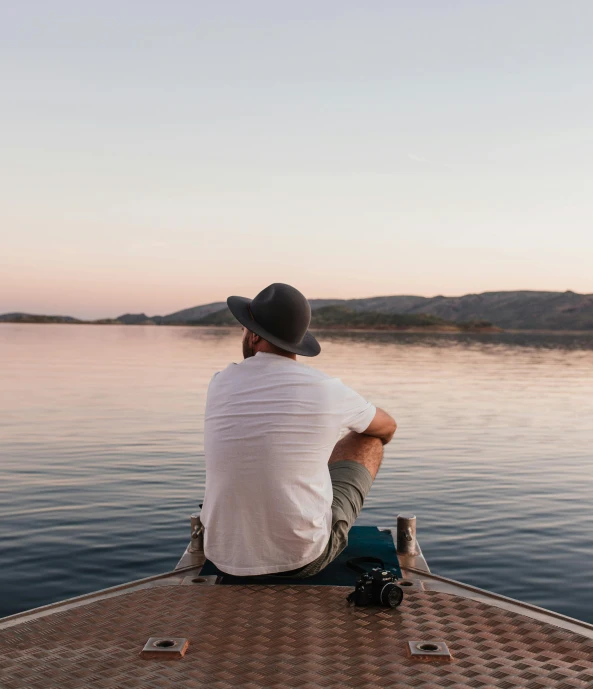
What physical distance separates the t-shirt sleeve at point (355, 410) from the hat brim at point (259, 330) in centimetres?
32

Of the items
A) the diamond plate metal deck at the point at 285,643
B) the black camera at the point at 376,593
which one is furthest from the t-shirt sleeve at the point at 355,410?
the diamond plate metal deck at the point at 285,643

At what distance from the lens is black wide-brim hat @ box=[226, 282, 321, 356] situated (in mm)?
4836

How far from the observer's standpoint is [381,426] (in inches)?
209

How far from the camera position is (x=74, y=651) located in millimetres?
4234

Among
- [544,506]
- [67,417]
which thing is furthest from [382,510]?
[67,417]

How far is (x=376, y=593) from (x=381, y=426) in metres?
1.08

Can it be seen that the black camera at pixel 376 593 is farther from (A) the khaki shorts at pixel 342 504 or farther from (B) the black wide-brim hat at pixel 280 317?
(B) the black wide-brim hat at pixel 280 317

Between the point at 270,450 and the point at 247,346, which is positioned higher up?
the point at 247,346

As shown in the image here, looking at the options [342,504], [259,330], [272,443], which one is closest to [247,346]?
[259,330]

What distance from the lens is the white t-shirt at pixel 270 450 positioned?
466 centimetres

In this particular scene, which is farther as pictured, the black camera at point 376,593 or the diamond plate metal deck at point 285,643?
the black camera at point 376,593

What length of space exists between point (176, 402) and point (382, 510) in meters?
14.4

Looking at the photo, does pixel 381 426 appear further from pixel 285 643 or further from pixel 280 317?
pixel 285 643

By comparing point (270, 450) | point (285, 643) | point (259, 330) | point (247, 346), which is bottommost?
point (285, 643)
